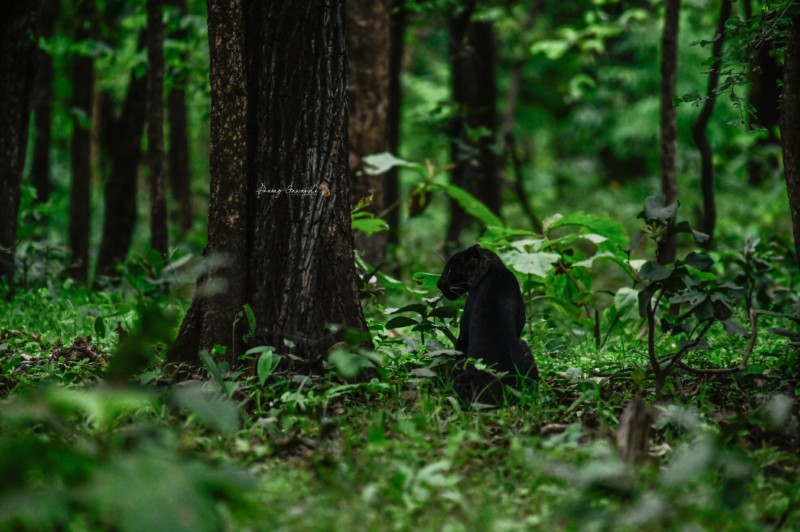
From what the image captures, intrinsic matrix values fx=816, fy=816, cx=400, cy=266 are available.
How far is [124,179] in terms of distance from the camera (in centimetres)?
1041

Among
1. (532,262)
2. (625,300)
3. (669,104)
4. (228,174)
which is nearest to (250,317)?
(228,174)

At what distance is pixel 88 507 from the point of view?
2609 mm

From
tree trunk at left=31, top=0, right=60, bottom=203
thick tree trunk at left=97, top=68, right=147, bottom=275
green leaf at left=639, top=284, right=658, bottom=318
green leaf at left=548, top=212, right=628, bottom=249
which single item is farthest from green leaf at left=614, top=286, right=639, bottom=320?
tree trunk at left=31, top=0, right=60, bottom=203

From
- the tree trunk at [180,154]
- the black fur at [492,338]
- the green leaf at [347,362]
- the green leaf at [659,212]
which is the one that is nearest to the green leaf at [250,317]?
the green leaf at [347,362]

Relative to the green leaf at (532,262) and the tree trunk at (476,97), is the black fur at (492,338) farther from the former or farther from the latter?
the tree trunk at (476,97)

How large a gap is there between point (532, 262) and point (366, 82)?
10.3 ft

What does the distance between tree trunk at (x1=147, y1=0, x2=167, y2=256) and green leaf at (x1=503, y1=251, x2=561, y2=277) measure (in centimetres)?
380

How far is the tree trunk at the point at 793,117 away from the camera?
14.9 feet

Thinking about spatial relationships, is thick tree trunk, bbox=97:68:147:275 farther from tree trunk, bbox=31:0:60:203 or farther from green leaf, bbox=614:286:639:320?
green leaf, bbox=614:286:639:320

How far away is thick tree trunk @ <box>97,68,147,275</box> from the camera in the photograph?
10.3 metres

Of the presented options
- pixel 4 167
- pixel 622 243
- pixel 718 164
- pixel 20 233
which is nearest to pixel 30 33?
pixel 4 167

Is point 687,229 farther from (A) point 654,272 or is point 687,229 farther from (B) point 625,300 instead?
(B) point 625,300

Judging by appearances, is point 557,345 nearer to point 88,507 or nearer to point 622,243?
point 622,243

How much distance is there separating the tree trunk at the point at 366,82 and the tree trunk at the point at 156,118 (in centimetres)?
190
